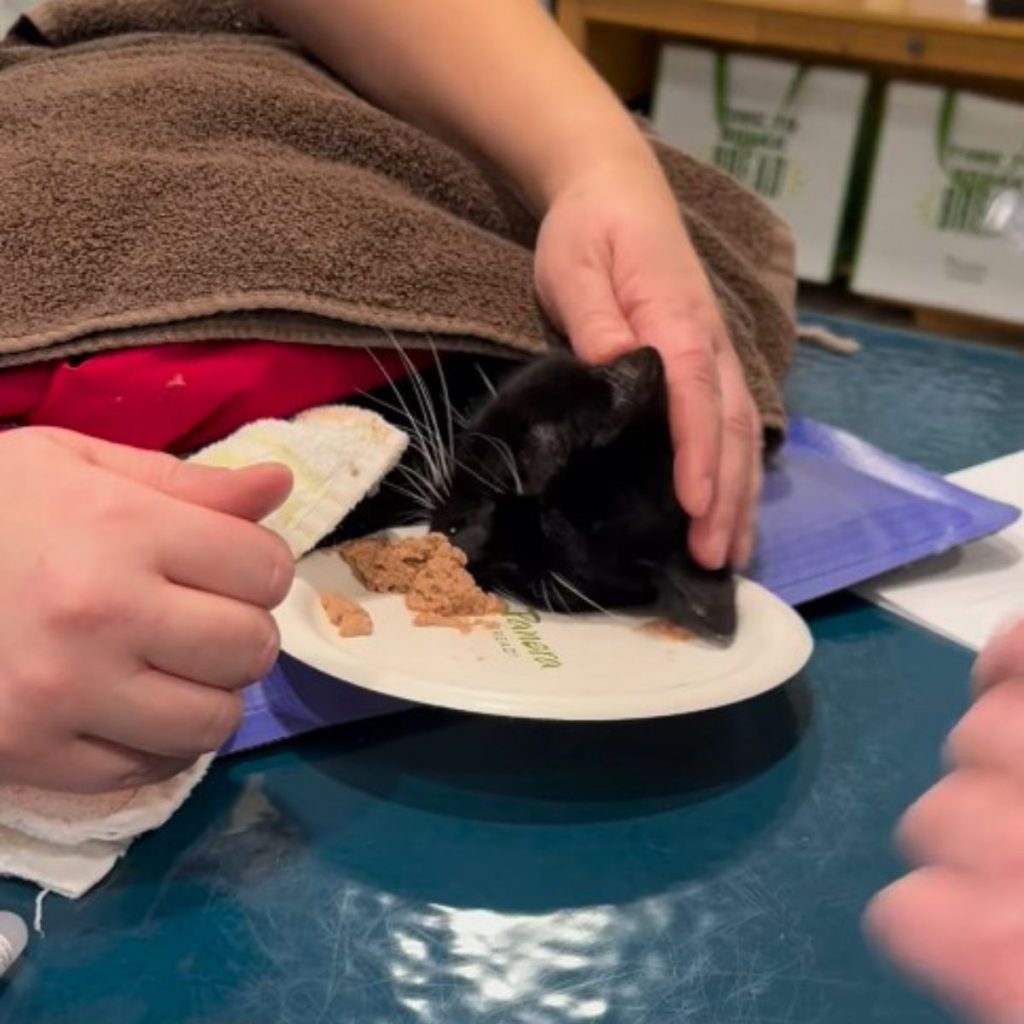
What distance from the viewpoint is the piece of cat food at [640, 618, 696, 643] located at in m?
0.69

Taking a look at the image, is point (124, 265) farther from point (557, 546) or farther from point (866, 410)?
point (866, 410)

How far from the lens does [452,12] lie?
938mm

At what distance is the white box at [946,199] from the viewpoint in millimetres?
1606

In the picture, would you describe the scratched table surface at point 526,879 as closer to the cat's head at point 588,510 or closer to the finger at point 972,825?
the cat's head at point 588,510

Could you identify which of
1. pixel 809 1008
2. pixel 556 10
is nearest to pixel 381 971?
pixel 809 1008

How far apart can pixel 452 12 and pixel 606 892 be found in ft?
2.03

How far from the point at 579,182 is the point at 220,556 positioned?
0.42m

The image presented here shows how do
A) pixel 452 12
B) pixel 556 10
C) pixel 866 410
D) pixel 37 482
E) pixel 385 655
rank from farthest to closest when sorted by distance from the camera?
pixel 556 10 < pixel 866 410 < pixel 452 12 < pixel 385 655 < pixel 37 482

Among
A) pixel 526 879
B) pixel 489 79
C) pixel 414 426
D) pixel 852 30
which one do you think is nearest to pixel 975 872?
pixel 526 879

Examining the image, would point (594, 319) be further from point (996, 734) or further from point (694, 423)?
point (996, 734)

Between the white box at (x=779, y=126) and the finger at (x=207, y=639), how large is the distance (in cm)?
129

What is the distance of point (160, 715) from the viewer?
52cm

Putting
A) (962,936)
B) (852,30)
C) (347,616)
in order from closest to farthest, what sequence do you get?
(962,936), (347,616), (852,30)

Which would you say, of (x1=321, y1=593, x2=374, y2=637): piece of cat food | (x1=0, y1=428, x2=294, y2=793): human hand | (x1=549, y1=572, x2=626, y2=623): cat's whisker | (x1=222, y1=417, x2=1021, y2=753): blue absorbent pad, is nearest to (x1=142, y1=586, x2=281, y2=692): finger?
(x1=0, y1=428, x2=294, y2=793): human hand
